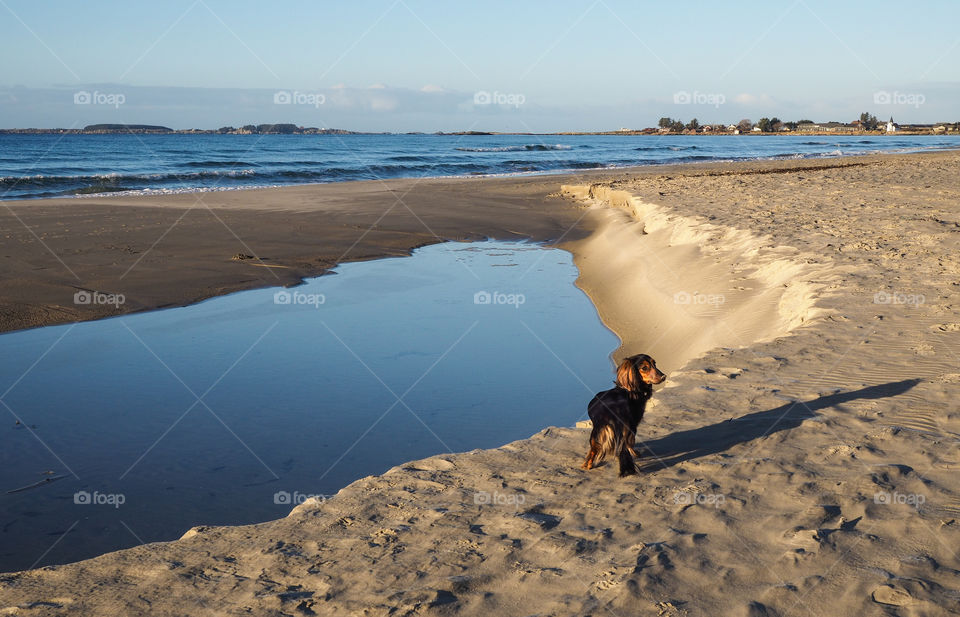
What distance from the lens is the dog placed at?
4184mm

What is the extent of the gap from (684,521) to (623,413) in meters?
0.79

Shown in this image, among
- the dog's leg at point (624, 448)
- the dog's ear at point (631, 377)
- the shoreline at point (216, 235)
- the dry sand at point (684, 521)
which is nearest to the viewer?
the dry sand at point (684, 521)

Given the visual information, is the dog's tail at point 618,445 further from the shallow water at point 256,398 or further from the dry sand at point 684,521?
the shallow water at point 256,398

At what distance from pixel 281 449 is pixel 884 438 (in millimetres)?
3893

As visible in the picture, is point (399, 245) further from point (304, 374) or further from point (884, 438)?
point (884, 438)

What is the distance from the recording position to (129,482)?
4.78 m

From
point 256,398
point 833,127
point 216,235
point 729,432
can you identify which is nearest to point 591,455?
point 729,432

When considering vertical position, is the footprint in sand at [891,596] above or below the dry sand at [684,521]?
below

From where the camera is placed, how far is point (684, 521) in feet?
11.9

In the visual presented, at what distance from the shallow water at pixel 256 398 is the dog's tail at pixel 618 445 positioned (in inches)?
14.1

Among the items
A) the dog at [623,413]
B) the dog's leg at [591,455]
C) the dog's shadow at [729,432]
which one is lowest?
the dog's shadow at [729,432]

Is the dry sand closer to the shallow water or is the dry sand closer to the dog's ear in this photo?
the dog's ear

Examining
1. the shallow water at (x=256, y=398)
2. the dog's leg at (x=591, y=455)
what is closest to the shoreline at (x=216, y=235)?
the shallow water at (x=256, y=398)

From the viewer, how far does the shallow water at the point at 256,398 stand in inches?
179
